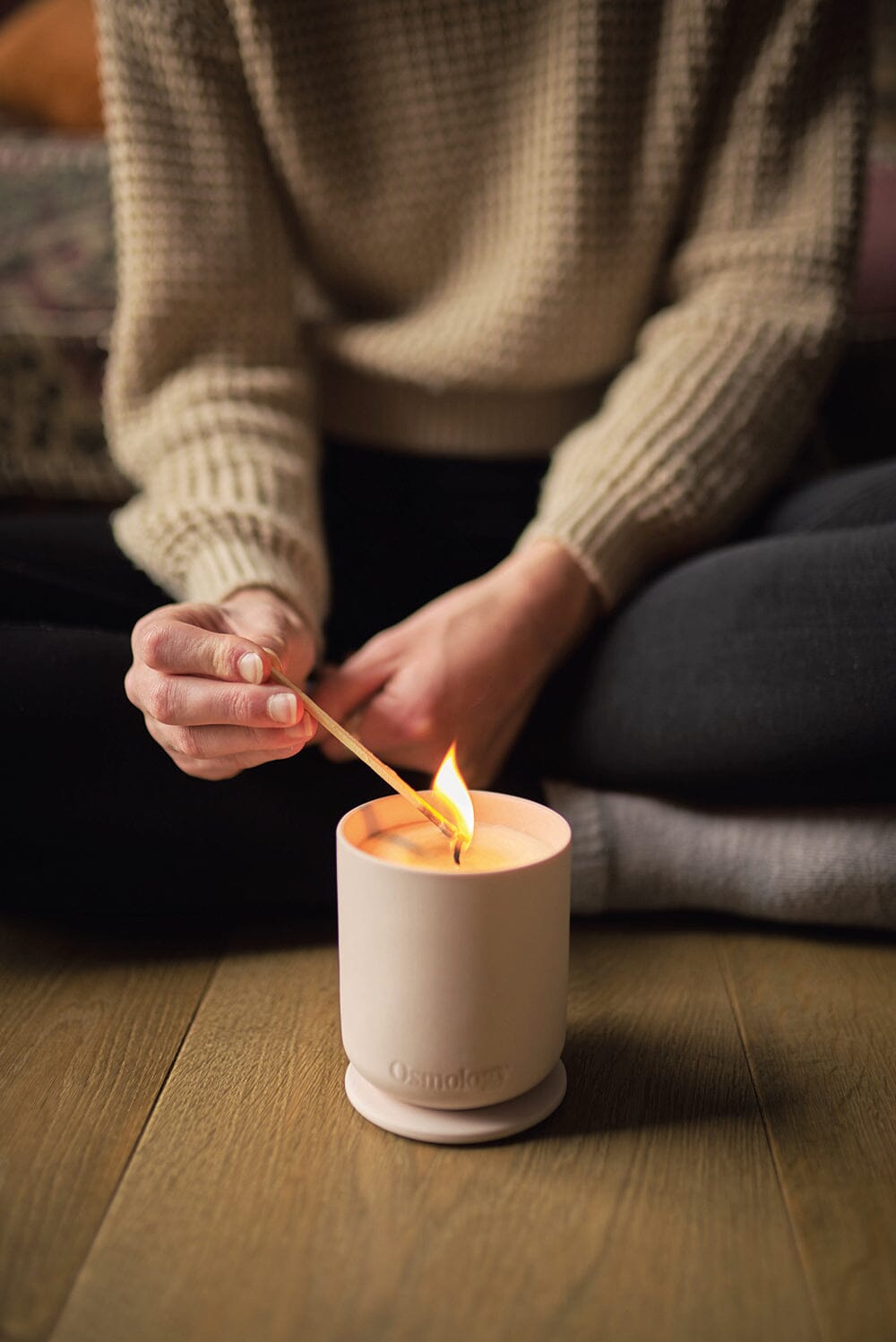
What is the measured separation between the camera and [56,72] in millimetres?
1386

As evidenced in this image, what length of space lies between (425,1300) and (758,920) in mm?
437

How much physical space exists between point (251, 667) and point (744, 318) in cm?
53

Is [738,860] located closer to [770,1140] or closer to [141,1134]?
[770,1140]

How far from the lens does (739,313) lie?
85 cm

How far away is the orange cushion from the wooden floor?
3.80 ft

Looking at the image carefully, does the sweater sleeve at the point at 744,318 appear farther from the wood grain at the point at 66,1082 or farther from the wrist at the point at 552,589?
the wood grain at the point at 66,1082

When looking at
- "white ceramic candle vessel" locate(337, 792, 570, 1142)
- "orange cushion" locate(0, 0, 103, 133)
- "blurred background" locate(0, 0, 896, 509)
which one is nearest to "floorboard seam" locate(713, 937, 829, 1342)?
"white ceramic candle vessel" locate(337, 792, 570, 1142)

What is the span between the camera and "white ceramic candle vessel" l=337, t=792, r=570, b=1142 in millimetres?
472

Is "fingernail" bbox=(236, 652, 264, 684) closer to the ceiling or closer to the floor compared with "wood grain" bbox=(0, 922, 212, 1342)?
closer to the ceiling

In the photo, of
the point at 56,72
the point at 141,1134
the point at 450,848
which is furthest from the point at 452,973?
the point at 56,72

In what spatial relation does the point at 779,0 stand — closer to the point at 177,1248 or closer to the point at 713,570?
the point at 713,570

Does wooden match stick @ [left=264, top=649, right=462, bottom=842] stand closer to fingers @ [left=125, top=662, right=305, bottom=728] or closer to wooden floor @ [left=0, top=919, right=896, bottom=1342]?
fingers @ [left=125, top=662, right=305, bottom=728]

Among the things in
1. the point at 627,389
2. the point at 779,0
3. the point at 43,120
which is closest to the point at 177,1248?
the point at 627,389

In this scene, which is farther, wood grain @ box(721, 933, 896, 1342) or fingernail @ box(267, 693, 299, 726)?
fingernail @ box(267, 693, 299, 726)
